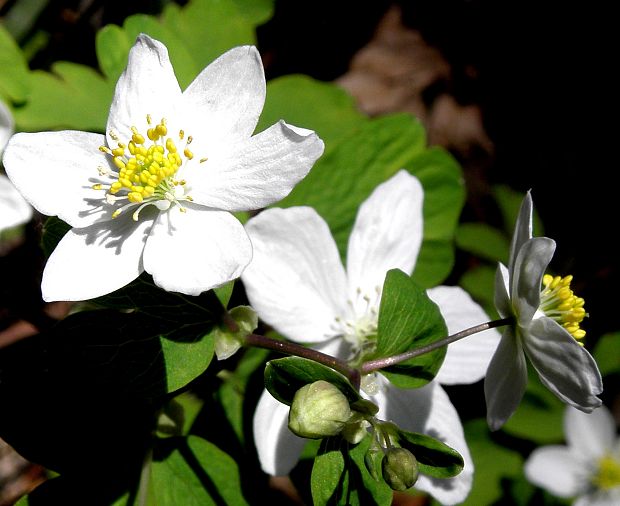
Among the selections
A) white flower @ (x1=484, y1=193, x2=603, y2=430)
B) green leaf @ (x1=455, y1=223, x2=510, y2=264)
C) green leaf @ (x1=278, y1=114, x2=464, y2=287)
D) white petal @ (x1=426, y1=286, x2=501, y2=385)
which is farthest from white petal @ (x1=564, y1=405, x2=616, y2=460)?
white flower @ (x1=484, y1=193, x2=603, y2=430)

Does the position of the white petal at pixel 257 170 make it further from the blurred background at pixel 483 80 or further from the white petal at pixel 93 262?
the blurred background at pixel 483 80

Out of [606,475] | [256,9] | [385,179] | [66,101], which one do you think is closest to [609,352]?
[606,475]

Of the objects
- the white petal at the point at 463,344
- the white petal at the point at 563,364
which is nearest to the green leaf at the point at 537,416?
the white petal at the point at 463,344

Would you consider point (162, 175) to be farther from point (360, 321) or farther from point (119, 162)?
point (360, 321)

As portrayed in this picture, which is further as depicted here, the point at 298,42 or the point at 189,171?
the point at 298,42

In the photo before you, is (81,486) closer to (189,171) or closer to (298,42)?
(189,171)

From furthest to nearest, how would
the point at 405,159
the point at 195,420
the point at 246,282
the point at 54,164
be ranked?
the point at 405,159
the point at 195,420
the point at 246,282
the point at 54,164

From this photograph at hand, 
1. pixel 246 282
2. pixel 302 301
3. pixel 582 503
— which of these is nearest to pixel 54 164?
pixel 246 282
